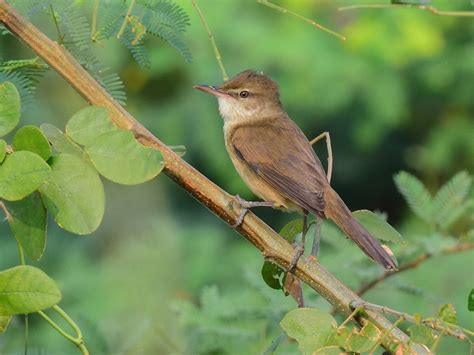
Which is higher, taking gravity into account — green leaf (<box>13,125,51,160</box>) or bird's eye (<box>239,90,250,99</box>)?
green leaf (<box>13,125,51,160</box>)

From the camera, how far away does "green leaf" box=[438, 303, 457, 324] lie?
4.36 ft

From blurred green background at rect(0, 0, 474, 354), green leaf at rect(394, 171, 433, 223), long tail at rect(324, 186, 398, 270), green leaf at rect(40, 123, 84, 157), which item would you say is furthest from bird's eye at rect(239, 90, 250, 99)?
green leaf at rect(40, 123, 84, 157)

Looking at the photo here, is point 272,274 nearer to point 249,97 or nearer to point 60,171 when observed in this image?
point 60,171

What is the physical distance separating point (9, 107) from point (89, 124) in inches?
5.0

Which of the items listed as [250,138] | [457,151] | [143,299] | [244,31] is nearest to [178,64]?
[244,31]

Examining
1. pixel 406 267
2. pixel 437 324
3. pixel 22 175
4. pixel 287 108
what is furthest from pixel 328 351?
pixel 287 108

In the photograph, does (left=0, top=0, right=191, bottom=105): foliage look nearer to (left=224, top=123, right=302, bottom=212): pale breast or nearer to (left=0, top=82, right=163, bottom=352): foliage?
(left=0, top=82, right=163, bottom=352): foliage

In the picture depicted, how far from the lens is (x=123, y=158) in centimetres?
138

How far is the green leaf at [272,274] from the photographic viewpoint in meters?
1.68

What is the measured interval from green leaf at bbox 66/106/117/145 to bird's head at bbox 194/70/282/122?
7.67 ft

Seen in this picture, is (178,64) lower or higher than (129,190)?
higher

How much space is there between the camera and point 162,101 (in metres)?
7.81

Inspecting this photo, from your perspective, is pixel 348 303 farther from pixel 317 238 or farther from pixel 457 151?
pixel 457 151

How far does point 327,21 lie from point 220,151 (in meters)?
1.49
